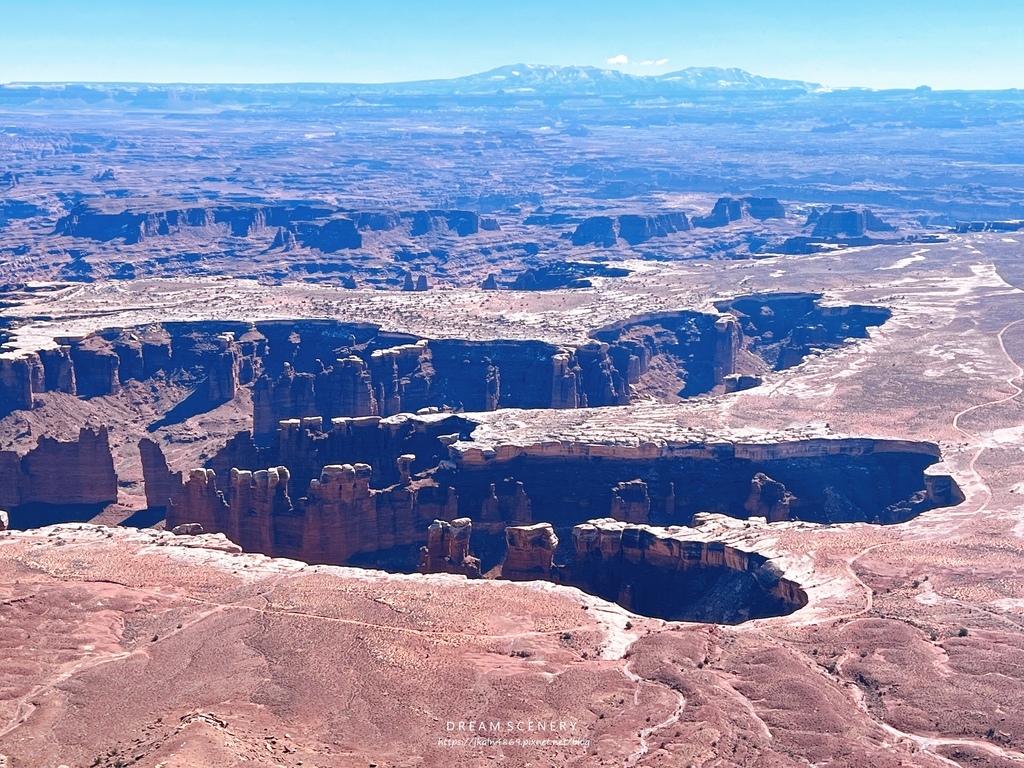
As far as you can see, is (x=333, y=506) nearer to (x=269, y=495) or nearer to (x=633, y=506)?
(x=269, y=495)

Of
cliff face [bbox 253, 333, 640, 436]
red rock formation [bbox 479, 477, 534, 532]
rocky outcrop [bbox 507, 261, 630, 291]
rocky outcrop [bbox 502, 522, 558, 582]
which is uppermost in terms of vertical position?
rocky outcrop [bbox 502, 522, 558, 582]

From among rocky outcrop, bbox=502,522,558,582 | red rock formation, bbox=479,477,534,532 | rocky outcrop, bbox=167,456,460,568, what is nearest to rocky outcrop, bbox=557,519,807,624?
rocky outcrop, bbox=502,522,558,582

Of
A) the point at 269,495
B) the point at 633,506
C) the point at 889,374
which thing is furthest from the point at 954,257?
the point at 269,495

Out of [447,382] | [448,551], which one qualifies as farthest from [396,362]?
[448,551]

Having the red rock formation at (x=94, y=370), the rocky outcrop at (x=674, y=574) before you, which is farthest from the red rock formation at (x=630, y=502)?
the red rock formation at (x=94, y=370)

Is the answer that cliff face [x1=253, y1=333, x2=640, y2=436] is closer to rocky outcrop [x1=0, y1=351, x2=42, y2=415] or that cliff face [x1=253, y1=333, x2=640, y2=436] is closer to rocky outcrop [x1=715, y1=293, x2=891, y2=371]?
rocky outcrop [x1=0, y1=351, x2=42, y2=415]

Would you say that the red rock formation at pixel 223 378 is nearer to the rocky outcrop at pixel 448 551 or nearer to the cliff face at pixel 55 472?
the cliff face at pixel 55 472

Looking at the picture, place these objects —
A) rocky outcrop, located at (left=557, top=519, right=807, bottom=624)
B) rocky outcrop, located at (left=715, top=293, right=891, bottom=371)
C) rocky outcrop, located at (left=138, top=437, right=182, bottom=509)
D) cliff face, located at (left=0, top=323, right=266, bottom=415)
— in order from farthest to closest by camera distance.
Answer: rocky outcrop, located at (left=715, top=293, right=891, bottom=371) < cliff face, located at (left=0, top=323, right=266, bottom=415) < rocky outcrop, located at (left=138, top=437, right=182, bottom=509) < rocky outcrop, located at (left=557, top=519, right=807, bottom=624)
